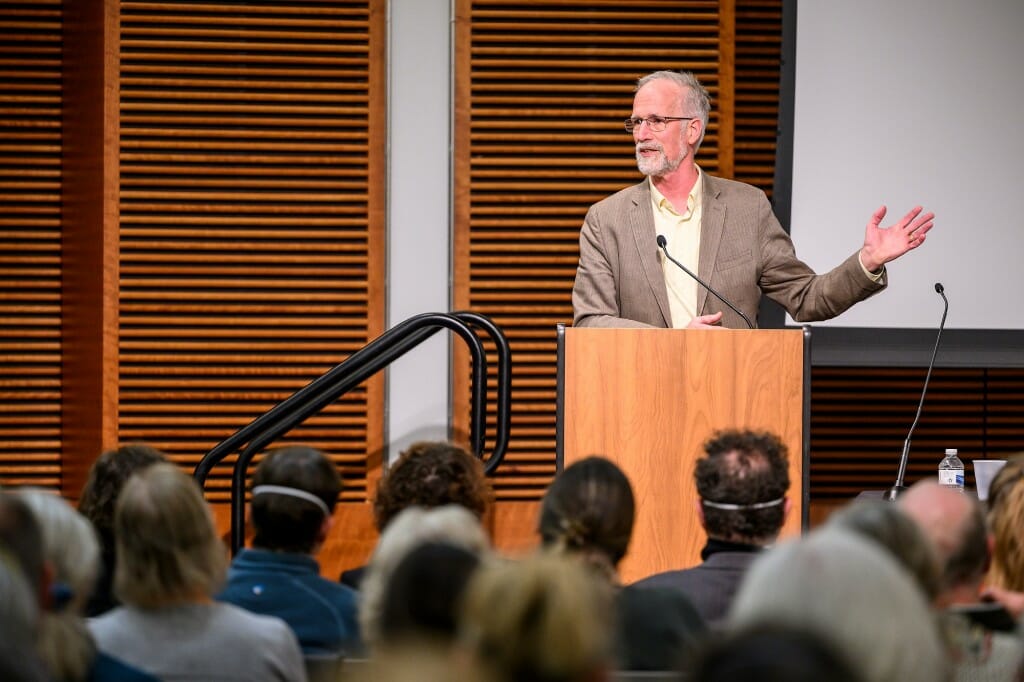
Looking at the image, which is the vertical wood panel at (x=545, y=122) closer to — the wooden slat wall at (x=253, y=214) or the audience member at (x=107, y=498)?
the wooden slat wall at (x=253, y=214)

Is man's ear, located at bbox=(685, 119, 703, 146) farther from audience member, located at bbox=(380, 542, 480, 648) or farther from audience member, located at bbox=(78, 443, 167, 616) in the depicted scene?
audience member, located at bbox=(380, 542, 480, 648)

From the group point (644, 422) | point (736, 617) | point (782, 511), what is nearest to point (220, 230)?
point (644, 422)

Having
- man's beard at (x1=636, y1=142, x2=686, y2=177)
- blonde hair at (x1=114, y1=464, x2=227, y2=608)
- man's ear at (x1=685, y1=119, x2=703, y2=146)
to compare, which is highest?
man's ear at (x1=685, y1=119, x2=703, y2=146)

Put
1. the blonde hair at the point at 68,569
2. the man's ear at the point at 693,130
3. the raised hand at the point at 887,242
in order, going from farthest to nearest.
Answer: the man's ear at the point at 693,130, the raised hand at the point at 887,242, the blonde hair at the point at 68,569

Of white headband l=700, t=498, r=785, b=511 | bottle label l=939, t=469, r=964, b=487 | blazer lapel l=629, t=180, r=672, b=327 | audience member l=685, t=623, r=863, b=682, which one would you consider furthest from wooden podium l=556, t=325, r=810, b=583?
audience member l=685, t=623, r=863, b=682

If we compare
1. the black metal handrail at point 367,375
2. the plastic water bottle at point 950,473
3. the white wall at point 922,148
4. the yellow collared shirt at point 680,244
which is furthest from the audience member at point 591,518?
the white wall at point 922,148

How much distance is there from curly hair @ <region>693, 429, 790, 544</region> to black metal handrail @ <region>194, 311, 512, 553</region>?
2.33 metres

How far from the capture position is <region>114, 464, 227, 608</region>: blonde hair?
2209 mm

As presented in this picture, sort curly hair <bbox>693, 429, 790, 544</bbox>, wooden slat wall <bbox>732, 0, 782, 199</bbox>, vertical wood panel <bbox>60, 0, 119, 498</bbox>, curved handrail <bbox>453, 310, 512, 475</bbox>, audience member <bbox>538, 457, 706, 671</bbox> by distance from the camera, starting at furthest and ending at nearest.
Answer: wooden slat wall <bbox>732, 0, 782, 199</bbox>
vertical wood panel <bbox>60, 0, 119, 498</bbox>
curved handrail <bbox>453, 310, 512, 475</bbox>
curly hair <bbox>693, 429, 790, 544</bbox>
audience member <bbox>538, 457, 706, 671</bbox>

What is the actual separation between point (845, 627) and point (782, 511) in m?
1.41

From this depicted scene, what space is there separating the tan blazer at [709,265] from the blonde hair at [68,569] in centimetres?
217

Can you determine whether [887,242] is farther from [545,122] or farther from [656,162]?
[545,122]

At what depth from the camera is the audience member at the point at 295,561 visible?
255cm

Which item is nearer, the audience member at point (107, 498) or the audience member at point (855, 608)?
the audience member at point (855, 608)
